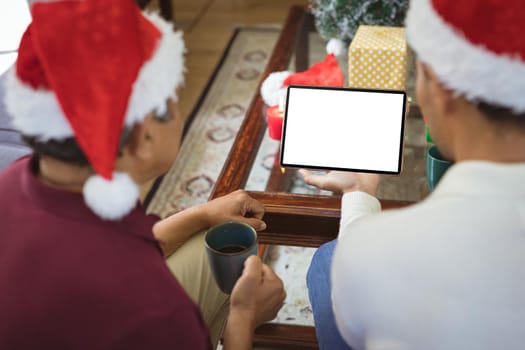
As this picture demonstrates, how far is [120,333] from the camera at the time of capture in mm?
677

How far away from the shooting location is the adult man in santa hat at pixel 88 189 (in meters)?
0.67

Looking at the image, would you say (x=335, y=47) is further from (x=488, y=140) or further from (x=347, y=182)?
(x=488, y=140)

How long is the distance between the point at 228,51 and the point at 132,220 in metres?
2.18

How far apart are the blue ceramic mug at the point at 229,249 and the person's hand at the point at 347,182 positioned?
296 millimetres

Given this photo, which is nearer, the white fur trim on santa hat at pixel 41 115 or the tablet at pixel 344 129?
the white fur trim on santa hat at pixel 41 115

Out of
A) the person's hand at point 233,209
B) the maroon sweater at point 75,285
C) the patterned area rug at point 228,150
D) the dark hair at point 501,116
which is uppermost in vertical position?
the dark hair at point 501,116

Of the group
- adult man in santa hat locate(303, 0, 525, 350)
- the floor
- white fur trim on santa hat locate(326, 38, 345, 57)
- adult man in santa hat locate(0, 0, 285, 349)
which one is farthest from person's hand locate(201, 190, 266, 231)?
the floor

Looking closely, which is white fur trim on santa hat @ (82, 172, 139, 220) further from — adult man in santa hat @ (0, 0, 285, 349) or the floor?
the floor

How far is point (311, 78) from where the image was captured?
145 cm

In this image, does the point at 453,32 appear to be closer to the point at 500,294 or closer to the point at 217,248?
the point at 500,294

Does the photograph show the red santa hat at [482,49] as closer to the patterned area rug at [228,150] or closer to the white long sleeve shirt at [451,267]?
the white long sleeve shirt at [451,267]

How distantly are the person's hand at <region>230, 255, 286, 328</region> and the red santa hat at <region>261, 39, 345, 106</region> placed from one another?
61 cm

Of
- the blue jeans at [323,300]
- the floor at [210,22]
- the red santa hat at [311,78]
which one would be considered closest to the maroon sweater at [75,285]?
the blue jeans at [323,300]

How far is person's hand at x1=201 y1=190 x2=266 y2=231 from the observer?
1.13 metres
